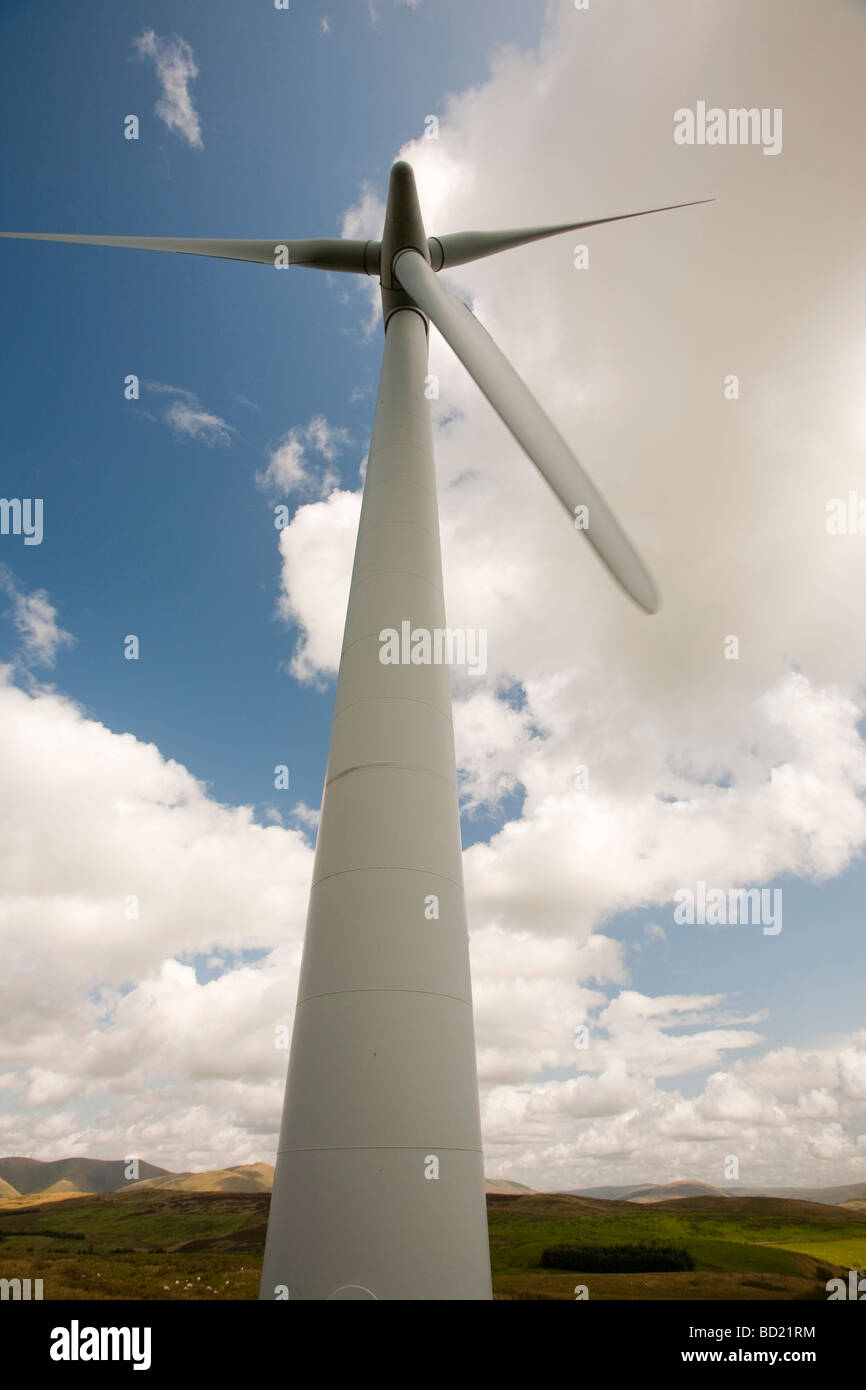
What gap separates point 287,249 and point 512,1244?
4121 cm

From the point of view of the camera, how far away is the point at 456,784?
481 inches

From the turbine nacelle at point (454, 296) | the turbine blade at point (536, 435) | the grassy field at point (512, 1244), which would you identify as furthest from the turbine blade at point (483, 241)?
the grassy field at point (512, 1244)

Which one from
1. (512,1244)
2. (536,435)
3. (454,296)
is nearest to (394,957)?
(536,435)

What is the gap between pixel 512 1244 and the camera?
112 ft

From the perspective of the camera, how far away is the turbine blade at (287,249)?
20688mm

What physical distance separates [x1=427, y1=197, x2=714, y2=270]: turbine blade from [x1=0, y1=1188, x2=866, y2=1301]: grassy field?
85.2 ft

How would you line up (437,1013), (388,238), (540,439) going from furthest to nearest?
(388,238)
(540,439)
(437,1013)

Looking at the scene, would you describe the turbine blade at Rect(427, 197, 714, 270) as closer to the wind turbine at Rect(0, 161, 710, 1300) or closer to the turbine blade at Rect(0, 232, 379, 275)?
the turbine blade at Rect(0, 232, 379, 275)

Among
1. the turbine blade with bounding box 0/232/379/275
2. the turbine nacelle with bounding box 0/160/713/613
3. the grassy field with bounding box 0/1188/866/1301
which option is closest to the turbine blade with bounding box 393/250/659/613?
the turbine nacelle with bounding box 0/160/713/613

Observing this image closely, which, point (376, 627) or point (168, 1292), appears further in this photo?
point (168, 1292)
